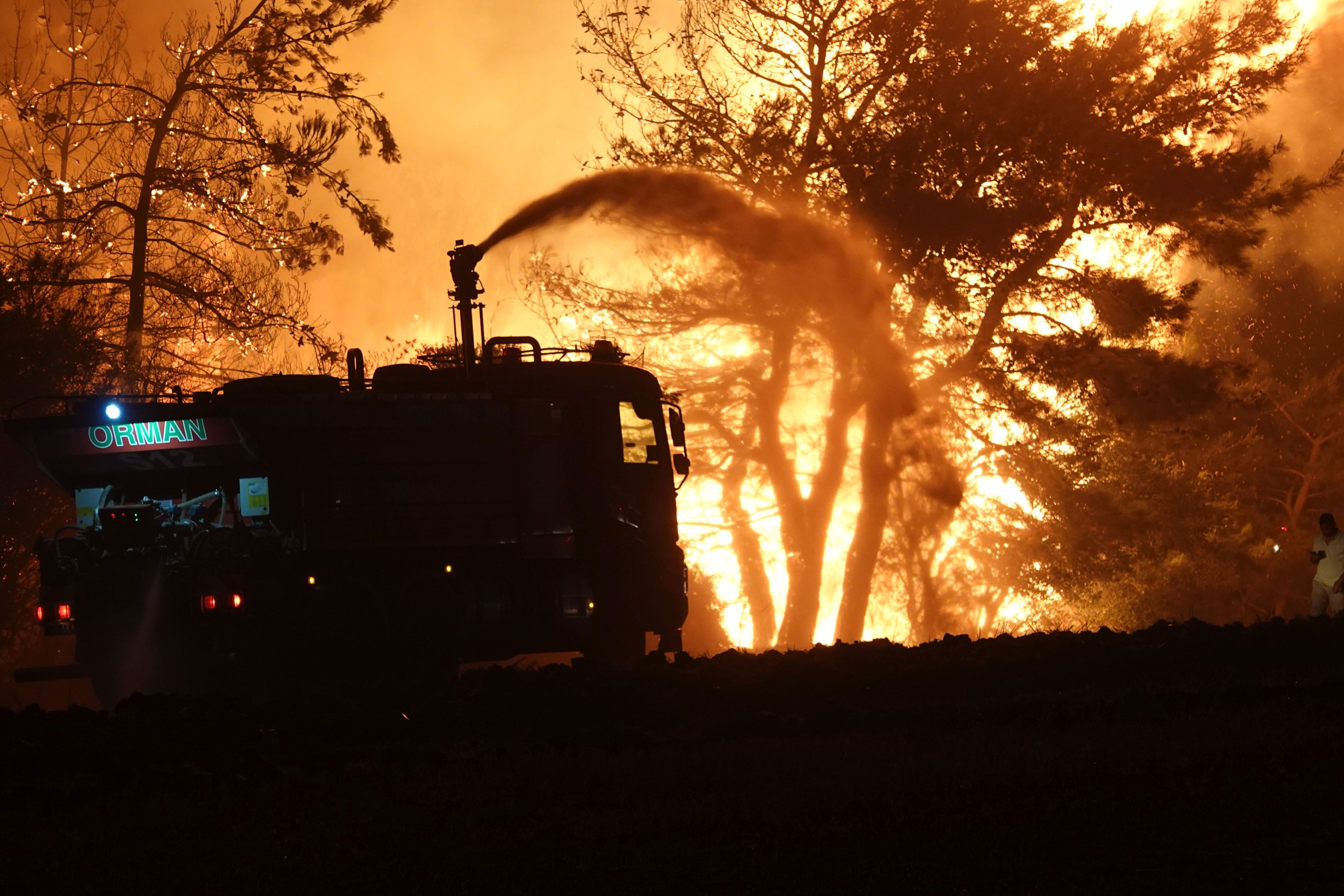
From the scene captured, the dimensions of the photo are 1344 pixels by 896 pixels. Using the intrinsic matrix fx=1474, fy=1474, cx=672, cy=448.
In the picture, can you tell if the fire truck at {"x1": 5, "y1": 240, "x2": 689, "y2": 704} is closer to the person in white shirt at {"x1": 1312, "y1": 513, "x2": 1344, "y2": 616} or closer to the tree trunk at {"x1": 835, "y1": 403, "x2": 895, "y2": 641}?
the person in white shirt at {"x1": 1312, "y1": 513, "x2": 1344, "y2": 616}

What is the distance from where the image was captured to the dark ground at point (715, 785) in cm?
613

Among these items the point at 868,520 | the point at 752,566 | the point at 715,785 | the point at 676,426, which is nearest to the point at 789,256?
the point at 868,520

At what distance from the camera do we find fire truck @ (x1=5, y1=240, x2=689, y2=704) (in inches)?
508

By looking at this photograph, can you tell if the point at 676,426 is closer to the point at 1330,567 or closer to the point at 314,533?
the point at 314,533

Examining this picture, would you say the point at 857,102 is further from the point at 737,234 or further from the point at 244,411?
the point at 244,411

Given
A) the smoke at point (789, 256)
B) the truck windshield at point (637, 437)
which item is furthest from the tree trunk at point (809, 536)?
the truck windshield at point (637, 437)

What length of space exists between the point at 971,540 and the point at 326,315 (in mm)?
22241

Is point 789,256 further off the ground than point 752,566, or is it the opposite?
point 789,256

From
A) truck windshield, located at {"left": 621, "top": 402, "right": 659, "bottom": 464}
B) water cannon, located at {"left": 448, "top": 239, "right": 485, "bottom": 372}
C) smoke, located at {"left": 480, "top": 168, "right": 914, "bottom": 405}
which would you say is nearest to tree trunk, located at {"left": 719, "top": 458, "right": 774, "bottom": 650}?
smoke, located at {"left": 480, "top": 168, "right": 914, "bottom": 405}

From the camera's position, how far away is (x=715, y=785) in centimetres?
780

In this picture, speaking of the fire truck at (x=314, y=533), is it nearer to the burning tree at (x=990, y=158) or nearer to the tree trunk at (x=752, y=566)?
the burning tree at (x=990, y=158)

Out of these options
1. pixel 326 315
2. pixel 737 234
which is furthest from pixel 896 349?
pixel 326 315

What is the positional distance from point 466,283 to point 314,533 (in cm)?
405

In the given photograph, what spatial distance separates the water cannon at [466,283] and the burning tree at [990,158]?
8378mm
